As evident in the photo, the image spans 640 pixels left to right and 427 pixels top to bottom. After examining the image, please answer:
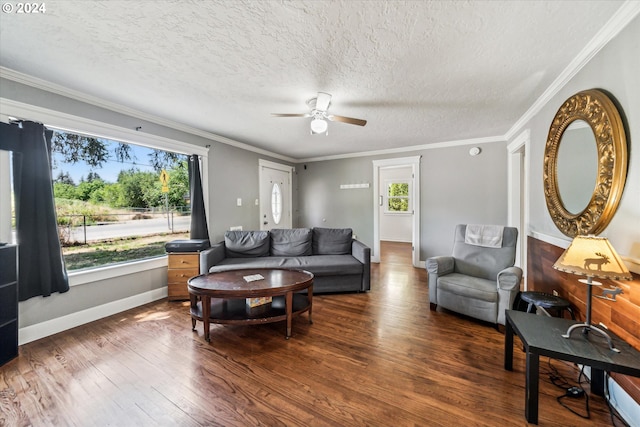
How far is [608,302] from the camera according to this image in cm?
159

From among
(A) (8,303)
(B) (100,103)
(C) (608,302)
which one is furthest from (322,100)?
(A) (8,303)

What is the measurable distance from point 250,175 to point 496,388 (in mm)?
4475

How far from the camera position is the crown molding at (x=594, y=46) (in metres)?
1.43

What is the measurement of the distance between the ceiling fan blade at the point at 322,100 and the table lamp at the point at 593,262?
221 centimetres

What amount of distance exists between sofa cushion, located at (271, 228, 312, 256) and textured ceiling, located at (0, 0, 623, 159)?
1.91 m

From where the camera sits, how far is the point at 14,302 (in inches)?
78.1

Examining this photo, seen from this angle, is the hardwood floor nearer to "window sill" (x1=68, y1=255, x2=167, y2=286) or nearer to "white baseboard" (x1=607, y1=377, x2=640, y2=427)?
"white baseboard" (x1=607, y1=377, x2=640, y2=427)

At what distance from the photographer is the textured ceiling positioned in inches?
58.1

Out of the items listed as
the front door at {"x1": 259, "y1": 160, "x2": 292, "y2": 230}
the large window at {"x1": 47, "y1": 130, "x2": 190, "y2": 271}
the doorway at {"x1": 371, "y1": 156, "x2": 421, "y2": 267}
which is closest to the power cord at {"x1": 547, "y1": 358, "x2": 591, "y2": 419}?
the large window at {"x1": 47, "y1": 130, "x2": 190, "y2": 271}

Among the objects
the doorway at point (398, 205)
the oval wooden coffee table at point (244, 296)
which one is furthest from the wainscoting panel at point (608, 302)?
Result: the doorway at point (398, 205)

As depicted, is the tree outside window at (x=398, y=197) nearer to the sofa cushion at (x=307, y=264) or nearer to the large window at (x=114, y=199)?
the sofa cushion at (x=307, y=264)

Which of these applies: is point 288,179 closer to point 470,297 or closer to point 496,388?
point 470,297

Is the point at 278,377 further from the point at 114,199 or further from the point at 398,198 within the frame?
the point at 398,198

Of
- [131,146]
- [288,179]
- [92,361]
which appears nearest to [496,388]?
[92,361]
